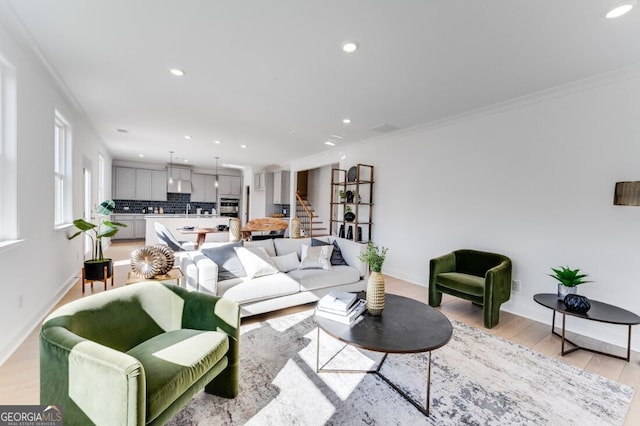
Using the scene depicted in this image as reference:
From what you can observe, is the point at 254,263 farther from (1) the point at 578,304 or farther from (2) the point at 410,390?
(1) the point at 578,304

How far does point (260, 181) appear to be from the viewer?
971 centimetres

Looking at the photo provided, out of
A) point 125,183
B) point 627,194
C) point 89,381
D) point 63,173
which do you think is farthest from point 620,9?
point 125,183

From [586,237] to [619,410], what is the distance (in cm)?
181

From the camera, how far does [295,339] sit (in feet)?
8.59

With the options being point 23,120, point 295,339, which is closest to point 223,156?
point 23,120

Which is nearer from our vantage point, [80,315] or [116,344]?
[80,315]

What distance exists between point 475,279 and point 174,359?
325cm

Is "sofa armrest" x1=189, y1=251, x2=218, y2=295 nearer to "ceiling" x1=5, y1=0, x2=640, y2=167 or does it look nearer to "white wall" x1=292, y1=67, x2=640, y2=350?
"ceiling" x1=5, y1=0, x2=640, y2=167

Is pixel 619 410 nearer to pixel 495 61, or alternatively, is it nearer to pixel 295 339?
pixel 295 339

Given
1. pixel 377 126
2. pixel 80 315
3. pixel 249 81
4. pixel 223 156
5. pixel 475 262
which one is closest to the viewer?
pixel 80 315

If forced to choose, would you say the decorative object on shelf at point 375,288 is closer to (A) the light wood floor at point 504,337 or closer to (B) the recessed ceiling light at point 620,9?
(A) the light wood floor at point 504,337

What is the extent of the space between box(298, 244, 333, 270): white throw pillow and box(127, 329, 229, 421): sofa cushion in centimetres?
190

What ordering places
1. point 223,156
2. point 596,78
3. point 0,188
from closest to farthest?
point 0,188
point 596,78
point 223,156

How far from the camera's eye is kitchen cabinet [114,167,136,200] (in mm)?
8828
